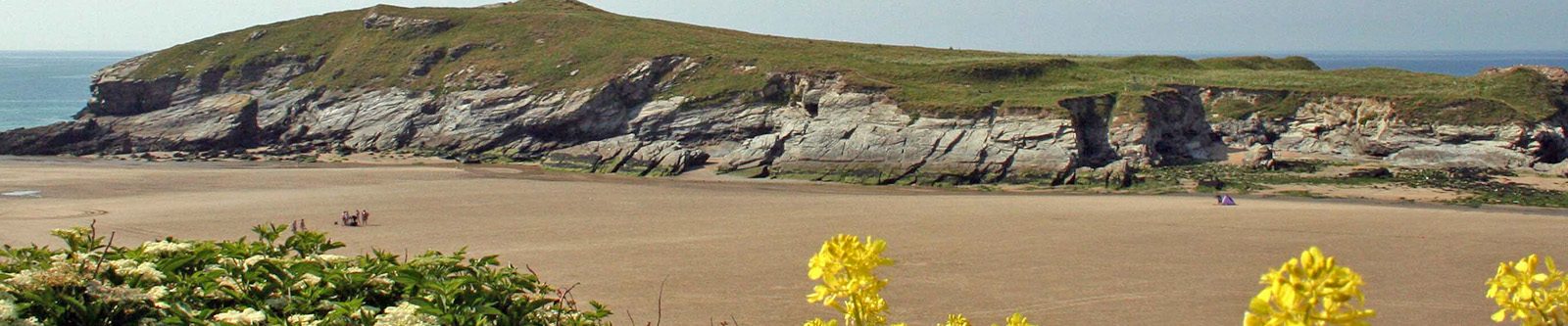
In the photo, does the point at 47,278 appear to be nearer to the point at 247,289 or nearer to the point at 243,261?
the point at 247,289

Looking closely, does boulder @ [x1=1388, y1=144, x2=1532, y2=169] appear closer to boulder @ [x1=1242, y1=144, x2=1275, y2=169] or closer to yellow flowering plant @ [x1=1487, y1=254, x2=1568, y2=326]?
boulder @ [x1=1242, y1=144, x2=1275, y2=169]

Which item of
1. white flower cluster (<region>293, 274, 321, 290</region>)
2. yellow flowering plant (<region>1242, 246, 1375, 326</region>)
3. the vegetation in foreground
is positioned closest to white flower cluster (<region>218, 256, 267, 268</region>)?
the vegetation in foreground

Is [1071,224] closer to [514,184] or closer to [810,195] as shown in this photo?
[810,195]

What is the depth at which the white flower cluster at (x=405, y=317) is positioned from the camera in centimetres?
572

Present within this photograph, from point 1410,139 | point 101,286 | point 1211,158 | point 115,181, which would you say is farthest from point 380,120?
point 101,286

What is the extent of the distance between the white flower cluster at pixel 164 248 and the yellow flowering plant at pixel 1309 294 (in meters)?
6.09

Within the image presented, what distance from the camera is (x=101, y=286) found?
5535 mm

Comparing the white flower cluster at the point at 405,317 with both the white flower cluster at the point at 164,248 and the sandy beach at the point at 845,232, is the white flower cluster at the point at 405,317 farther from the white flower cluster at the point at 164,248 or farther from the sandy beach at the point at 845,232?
the sandy beach at the point at 845,232

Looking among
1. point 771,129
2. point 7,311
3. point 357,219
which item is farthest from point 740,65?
point 7,311

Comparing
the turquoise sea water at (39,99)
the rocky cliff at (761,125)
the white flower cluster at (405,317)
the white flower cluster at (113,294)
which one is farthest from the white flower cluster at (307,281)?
the turquoise sea water at (39,99)

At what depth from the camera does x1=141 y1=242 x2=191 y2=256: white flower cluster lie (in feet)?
22.0

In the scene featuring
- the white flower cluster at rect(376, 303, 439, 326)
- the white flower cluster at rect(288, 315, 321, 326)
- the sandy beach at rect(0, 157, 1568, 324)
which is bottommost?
the sandy beach at rect(0, 157, 1568, 324)

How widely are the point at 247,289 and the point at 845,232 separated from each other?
19.9 meters

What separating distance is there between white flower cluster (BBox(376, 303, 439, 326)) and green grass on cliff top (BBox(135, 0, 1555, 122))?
39.1 m
